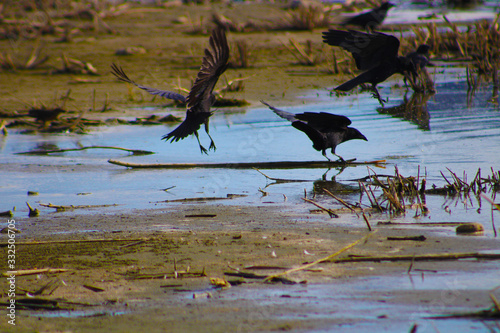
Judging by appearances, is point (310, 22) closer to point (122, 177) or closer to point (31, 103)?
point (31, 103)

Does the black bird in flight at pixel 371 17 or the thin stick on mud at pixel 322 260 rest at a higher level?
the black bird in flight at pixel 371 17

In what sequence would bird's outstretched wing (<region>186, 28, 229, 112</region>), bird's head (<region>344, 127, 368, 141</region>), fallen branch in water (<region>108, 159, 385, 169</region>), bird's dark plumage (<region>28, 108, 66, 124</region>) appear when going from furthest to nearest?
bird's dark plumage (<region>28, 108, 66, 124</region>), bird's head (<region>344, 127, 368, 141</region>), fallen branch in water (<region>108, 159, 385, 169</region>), bird's outstretched wing (<region>186, 28, 229, 112</region>)

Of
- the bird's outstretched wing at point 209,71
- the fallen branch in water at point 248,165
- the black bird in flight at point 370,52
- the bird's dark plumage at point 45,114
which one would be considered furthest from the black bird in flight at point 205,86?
the bird's dark plumage at point 45,114

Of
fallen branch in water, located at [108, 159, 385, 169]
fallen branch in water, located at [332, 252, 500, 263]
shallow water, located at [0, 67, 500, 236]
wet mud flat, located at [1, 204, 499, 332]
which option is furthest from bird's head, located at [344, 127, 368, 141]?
fallen branch in water, located at [332, 252, 500, 263]

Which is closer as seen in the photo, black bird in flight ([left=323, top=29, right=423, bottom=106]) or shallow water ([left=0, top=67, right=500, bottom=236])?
shallow water ([left=0, top=67, right=500, bottom=236])

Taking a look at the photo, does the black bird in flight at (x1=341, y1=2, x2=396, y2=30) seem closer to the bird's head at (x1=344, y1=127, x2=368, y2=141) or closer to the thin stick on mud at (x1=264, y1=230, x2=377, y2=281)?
the bird's head at (x1=344, y1=127, x2=368, y2=141)

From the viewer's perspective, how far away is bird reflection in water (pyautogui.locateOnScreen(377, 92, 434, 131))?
7.38 meters

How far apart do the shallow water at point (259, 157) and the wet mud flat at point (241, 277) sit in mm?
450

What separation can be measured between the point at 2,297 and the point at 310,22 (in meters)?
12.3

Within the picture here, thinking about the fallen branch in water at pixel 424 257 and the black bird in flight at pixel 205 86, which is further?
the black bird in flight at pixel 205 86

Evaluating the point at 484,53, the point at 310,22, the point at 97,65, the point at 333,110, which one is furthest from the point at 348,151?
the point at 310,22

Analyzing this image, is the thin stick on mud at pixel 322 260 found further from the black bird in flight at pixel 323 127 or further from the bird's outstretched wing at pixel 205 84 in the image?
the bird's outstretched wing at pixel 205 84

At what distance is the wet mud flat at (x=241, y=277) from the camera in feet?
8.94

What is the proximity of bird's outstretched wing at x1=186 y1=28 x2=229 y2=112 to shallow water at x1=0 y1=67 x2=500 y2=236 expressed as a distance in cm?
49
